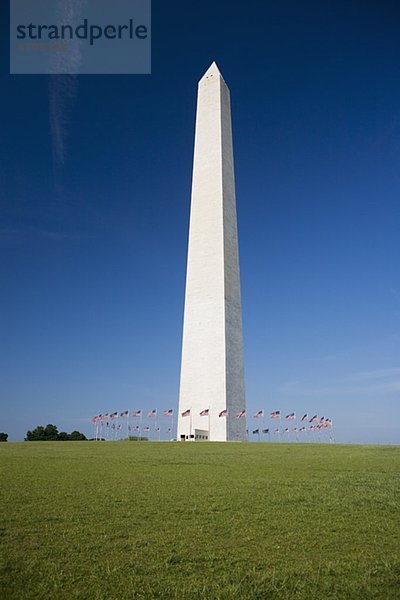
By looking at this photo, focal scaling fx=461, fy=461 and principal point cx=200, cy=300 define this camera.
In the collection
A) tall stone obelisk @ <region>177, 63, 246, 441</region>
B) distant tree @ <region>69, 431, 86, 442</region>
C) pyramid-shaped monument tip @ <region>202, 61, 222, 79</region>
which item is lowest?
distant tree @ <region>69, 431, 86, 442</region>

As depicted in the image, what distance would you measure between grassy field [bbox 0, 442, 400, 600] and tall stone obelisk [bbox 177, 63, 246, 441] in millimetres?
30572

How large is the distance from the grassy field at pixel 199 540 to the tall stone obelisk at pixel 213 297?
30572 millimetres

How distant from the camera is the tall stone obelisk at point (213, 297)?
4019 cm

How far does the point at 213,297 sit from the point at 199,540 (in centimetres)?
3739

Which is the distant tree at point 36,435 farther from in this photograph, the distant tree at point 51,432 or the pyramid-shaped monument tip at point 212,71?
the pyramid-shaped monument tip at point 212,71

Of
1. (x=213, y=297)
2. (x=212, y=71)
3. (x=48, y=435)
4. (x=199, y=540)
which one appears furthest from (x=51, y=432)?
(x=212, y=71)

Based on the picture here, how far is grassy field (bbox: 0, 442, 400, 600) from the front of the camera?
3.80 m

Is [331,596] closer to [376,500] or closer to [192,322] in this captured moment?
[376,500]

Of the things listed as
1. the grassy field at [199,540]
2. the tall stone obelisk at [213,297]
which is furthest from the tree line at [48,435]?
the grassy field at [199,540]

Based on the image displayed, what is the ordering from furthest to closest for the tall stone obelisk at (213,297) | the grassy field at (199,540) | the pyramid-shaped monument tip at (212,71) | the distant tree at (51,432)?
the pyramid-shaped monument tip at (212,71) < the tall stone obelisk at (213,297) < the distant tree at (51,432) < the grassy field at (199,540)

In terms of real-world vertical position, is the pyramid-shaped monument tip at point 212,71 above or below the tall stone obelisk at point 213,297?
above

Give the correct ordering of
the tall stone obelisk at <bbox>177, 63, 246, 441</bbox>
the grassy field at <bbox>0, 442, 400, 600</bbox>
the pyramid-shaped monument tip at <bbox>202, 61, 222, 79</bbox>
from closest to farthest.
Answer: the grassy field at <bbox>0, 442, 400, 600</bbox>, the tall stone obelisk at <bbox>177, 63, 246, 441</bbox>, the pyramid-shaped monument tip at <bbox>202, 61, 222, 79</bbox>

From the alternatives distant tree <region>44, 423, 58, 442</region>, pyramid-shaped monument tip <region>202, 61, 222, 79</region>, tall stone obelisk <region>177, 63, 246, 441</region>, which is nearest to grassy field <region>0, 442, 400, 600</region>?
distant tree <region>44, 423, 58, 442</region>

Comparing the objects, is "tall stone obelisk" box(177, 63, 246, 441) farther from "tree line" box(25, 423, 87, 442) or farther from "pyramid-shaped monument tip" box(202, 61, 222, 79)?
"tree line" box(25, 423, 87, 442)
